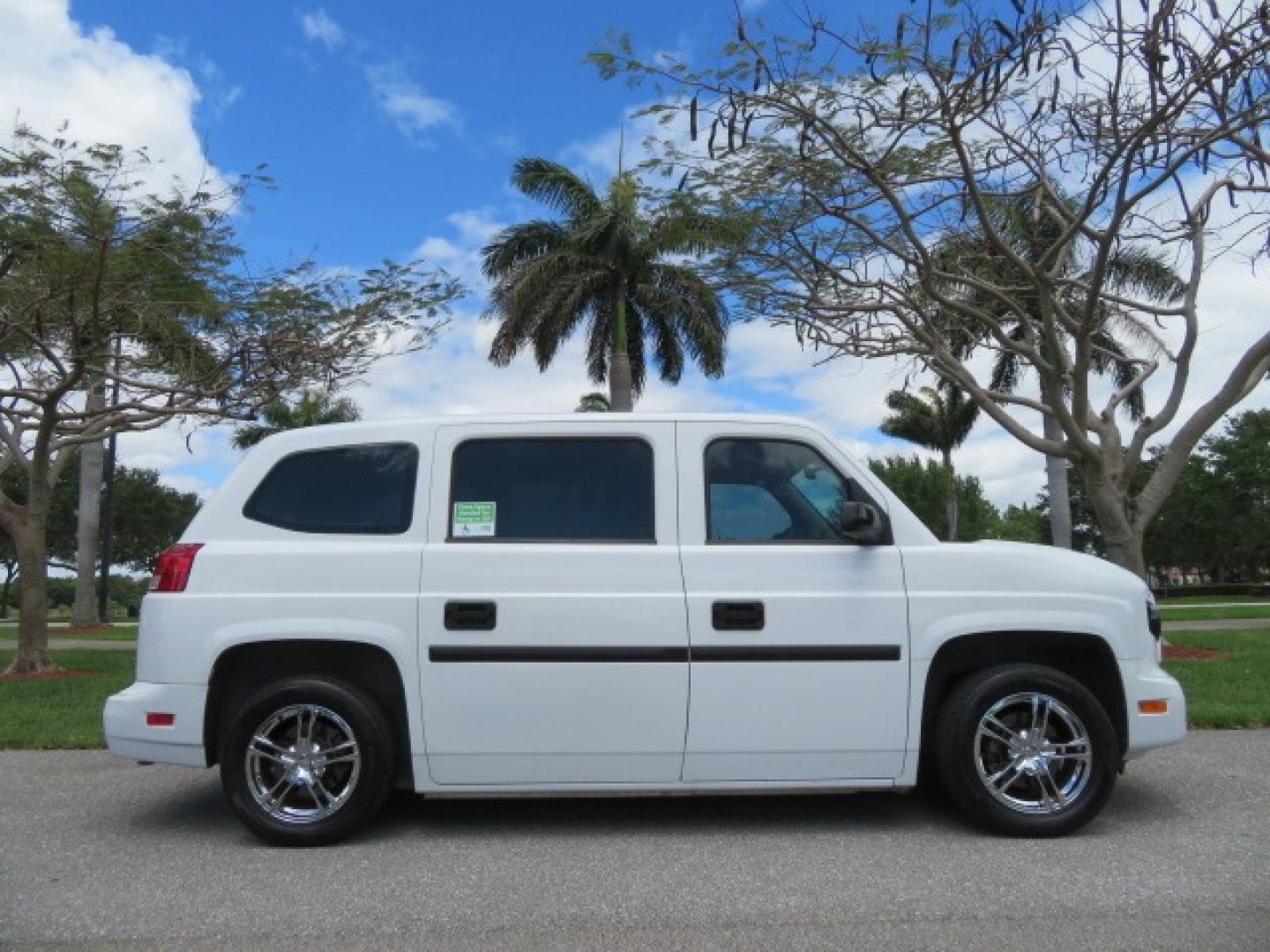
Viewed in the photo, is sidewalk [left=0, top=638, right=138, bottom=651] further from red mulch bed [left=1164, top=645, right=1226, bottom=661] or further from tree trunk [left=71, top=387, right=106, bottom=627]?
red mulch bed [left=1164, top=645, right=1226, bottom=661]

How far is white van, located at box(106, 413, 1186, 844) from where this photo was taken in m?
4.74

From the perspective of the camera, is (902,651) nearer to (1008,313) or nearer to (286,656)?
(286,656)

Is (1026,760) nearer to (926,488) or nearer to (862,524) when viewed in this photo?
(862,524)

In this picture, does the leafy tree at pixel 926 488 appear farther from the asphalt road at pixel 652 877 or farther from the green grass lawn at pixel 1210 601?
the asphalt road at pixel 652 877

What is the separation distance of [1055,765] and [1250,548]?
163 feet

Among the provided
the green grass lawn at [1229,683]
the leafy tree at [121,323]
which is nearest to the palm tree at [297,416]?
the leafy tree at [121,323]

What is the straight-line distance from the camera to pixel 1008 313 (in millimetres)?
17141

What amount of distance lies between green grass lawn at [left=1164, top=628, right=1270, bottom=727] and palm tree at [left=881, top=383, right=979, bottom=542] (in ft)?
75.7

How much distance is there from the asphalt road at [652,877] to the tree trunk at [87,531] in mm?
20072

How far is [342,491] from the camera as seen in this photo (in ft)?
16.9

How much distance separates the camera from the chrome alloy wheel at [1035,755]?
484 cm

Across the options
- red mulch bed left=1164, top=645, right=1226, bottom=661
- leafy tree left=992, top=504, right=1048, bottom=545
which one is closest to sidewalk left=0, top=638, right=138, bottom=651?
red mulch bed left=1164, top=645, right=1226, bottom=661

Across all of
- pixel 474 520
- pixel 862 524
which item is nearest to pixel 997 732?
pixel 862 524

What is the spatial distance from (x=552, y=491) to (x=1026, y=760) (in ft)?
8.25
